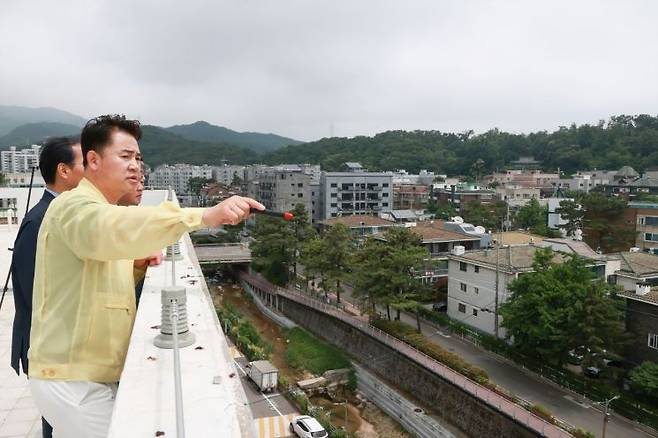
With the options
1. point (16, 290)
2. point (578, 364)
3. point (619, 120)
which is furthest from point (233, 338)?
point (619, 120)

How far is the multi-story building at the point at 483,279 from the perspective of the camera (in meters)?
15.0

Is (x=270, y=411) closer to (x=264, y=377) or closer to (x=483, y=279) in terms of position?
(x=264, y=377)

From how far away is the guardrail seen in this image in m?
9.83

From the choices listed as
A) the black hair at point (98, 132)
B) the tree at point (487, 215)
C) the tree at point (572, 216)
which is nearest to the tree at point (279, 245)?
the tree at point (487, 215)

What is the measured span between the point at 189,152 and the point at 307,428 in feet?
314

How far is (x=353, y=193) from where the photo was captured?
3678cm

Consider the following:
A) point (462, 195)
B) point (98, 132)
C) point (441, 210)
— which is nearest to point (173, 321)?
point (98, 132)

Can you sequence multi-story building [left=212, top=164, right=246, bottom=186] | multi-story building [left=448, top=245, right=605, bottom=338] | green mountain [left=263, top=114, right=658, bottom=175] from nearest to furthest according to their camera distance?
multi-story building [left=448, top=245, right=605, bottom=338], green mountain [left=263, top=114, right=658, bottom=175], multi-story building [left=212, top=164, right=246, bottom=186]

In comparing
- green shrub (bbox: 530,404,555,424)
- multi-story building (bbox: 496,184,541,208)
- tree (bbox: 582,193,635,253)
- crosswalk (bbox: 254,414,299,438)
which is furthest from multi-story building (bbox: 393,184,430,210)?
crosswalk (bbox: 254,414,299,438)

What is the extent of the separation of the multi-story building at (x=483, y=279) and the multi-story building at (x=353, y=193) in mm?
19711

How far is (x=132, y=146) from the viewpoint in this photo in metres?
1.58

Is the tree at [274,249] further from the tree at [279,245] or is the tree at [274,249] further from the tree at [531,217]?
the tree at [531,217]

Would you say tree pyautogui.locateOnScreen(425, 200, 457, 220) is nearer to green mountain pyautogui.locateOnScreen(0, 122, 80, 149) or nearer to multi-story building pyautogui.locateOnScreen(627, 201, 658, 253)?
multi-story building pyautogui.locateOnScreen(627, 201, 658, 253)

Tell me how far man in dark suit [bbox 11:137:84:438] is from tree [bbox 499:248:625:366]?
1141cm
